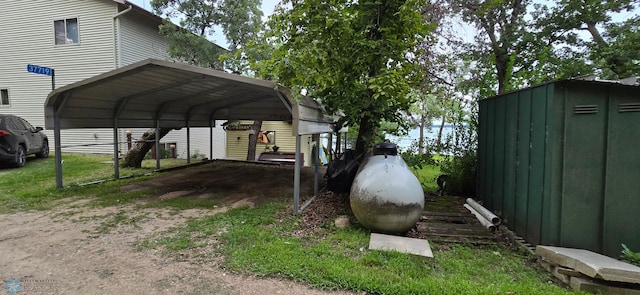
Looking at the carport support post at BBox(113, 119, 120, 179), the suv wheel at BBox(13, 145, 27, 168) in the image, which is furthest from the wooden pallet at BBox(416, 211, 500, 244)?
the suv wheel at BBox(13, 145, 27, 168)

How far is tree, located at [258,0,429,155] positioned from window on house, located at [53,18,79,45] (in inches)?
445

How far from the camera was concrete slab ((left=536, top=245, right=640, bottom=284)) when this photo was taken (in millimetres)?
2668

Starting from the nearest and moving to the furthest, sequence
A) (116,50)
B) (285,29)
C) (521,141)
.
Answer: (521,141) < (285,29) < (116,50)

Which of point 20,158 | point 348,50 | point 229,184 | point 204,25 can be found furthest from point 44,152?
point 348,50

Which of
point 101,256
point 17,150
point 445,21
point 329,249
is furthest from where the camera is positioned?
point 445,21

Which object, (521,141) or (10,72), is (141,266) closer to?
(521,141)

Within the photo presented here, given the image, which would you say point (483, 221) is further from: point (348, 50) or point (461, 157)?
point (348, 50)

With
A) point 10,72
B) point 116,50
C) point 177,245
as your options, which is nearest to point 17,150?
point 116,50

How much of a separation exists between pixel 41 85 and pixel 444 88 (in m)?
15.8

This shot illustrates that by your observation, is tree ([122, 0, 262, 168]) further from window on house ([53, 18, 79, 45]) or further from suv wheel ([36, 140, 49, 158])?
suv wheel ([36, 140, 49, 158])

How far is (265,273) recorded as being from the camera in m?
3.01

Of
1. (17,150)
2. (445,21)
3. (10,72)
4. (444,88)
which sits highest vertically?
(445,21)

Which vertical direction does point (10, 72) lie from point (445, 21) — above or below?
below

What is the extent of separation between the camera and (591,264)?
2.79 m
